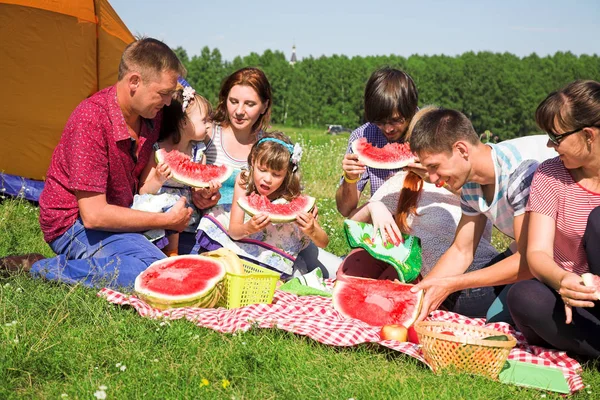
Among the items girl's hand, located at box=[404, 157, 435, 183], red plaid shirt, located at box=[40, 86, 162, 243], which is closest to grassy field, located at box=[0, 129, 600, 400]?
red plaid shirt, located at box=[40, 86, 162, 243]

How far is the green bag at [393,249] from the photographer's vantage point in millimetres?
4848

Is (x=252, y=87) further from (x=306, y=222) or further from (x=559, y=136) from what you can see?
(x=559, y=136)

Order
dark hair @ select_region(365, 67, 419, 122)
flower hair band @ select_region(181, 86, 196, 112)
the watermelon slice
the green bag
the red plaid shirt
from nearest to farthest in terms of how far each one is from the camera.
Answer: the watermelon slice < the red plaid shirt < the green bag < dark hair @ select_region(365, 67, 419, 122) < flower hair band @ select_region(181, 86, 196, 112)

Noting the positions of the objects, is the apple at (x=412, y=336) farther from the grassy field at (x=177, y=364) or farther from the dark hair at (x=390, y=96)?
the dark hair at (x=390, y=96)

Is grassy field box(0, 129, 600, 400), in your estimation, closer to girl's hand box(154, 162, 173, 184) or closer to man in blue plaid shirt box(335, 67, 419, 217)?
girl's hand box(154, 162, 173, 184)

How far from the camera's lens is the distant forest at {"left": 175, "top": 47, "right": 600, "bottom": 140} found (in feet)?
145

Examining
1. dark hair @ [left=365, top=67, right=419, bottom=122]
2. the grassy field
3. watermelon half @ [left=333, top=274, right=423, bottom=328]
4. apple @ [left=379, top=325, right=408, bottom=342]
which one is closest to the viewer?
the grassy field

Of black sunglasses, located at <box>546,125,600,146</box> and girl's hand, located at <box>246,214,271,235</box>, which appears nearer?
black sunglasses, located at <box>546,125,600,146</box>

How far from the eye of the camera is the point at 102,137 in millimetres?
4793

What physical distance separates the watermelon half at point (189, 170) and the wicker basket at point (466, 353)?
7.74 feet

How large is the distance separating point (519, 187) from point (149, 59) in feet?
8.84

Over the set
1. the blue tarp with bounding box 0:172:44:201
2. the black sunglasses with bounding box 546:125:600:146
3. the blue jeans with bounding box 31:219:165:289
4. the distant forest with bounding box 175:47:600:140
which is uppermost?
the black sunglasses with bounding box 546:125:600:146

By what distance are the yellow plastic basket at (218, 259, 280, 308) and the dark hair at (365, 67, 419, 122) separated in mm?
1534

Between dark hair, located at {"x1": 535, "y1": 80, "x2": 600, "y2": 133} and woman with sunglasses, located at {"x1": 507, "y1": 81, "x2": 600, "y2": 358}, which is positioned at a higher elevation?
dark hair, located at {"x1": 535, "y1": 80, "x2": 600, "y2": 133}
